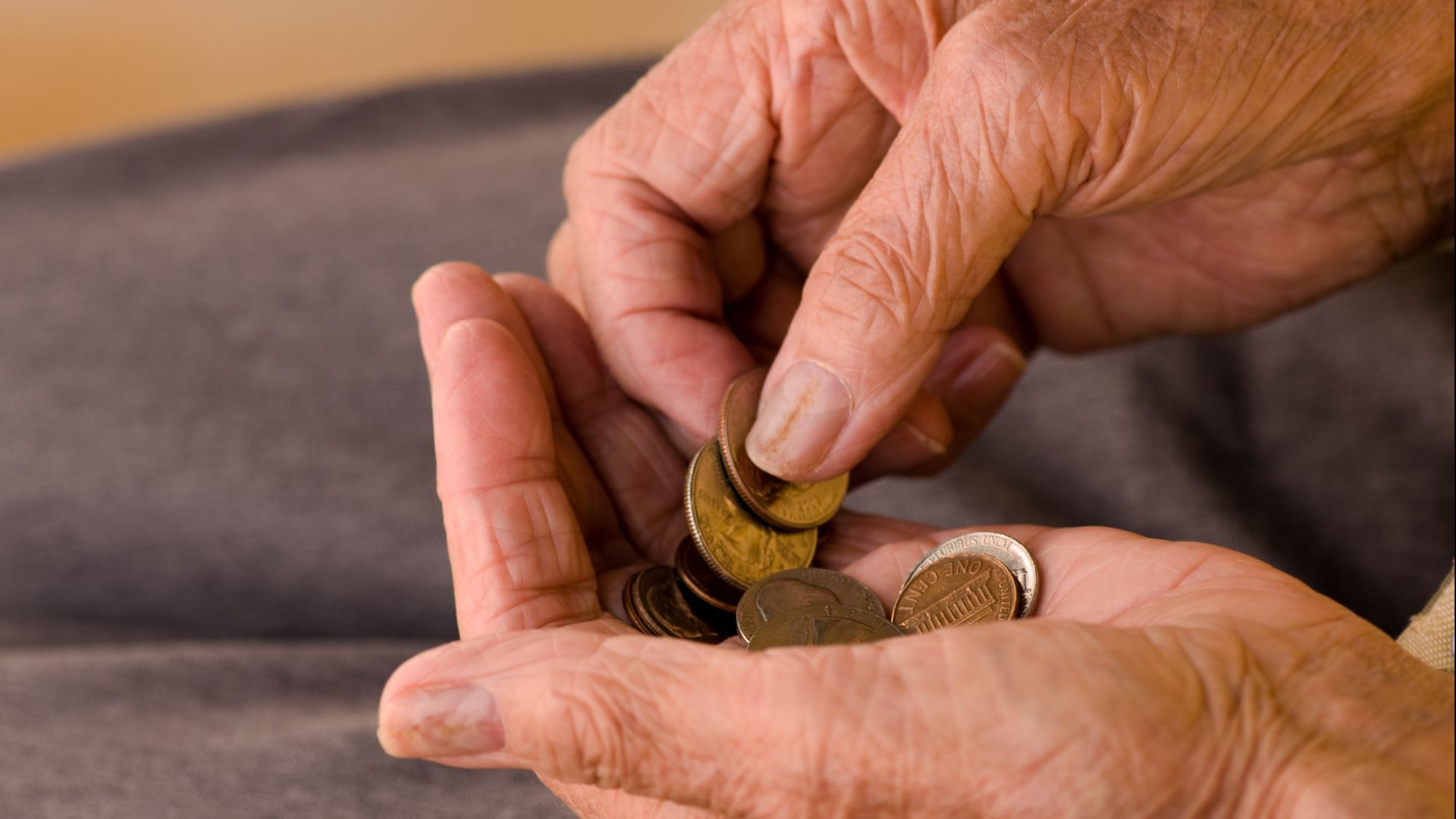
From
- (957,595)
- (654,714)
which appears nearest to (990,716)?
(654,714)

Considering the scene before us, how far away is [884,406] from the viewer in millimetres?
1289

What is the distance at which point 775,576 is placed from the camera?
129 cm

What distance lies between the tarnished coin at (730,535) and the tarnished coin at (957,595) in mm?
182

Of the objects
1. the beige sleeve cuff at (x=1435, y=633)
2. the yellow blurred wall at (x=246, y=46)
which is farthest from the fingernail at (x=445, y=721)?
the yellow blurred wall at (x=246, y=46)

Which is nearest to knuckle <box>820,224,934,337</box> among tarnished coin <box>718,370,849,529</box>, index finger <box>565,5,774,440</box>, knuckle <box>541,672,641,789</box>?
tarnished coin <box>718,370,849,529</box>

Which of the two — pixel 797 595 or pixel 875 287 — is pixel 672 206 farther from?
pixel 797 595

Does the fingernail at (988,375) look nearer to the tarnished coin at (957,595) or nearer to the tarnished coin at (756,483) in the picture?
the tarnished coin at (756,483)

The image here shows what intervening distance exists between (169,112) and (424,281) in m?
3.32

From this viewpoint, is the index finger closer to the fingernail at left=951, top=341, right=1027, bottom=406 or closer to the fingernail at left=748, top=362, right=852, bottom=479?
the fingernail at left=748, top=362, right=852, bottom=479

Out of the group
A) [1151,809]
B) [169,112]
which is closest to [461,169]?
[1151,809]

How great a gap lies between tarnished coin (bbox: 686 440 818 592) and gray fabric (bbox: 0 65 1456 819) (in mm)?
346

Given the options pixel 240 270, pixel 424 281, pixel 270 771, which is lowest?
pixel 270 771

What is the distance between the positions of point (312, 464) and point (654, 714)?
1162 mm

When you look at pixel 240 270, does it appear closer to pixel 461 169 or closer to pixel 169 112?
pixel 461 169
